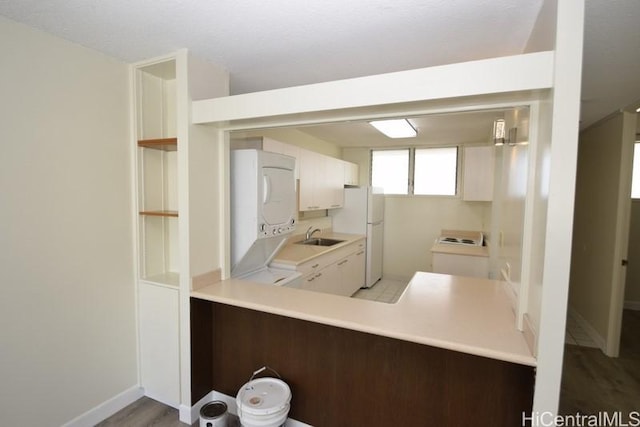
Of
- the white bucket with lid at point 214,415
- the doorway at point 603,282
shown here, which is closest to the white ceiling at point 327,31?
the doorway at point 603,282

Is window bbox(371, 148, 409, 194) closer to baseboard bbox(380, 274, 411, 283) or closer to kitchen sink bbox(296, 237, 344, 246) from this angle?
baseboard bbox(380, 274, 411, 283)

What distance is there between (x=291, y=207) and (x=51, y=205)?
1613 mm

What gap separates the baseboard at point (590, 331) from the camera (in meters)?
3.17

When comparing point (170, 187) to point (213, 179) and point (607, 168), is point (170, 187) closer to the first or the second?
point (213, 179)

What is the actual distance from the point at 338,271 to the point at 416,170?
2.55m

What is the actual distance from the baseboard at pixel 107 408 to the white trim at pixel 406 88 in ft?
6.72

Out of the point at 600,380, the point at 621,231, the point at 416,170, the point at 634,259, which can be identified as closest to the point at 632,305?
the point at 634,259

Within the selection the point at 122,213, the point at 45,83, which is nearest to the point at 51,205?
the point at 122,213

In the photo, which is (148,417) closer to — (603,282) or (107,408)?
(107,408)

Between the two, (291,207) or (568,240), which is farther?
(291,207)

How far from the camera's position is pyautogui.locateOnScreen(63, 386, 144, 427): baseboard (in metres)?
1.99

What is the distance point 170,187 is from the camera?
2525mm

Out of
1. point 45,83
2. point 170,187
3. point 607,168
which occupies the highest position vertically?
point 45,83

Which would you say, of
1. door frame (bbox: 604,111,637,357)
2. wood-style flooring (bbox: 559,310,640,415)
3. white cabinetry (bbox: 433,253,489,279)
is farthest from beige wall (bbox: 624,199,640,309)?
white cabinetry (bbox: 433,253,489,279)
